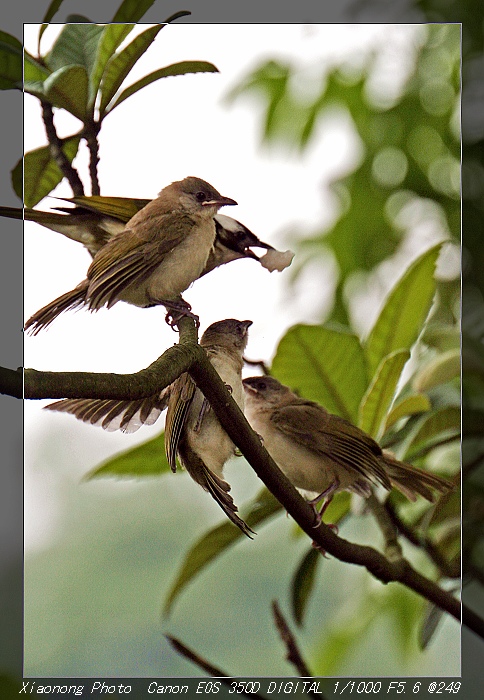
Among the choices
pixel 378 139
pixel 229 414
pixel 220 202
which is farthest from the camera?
pixel 378 139

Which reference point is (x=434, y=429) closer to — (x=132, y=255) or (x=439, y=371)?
(x=439, y=371)

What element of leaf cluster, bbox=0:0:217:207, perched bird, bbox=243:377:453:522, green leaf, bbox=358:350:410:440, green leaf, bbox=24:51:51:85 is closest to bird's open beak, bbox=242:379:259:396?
perched bird, bbox=243:377:453:522

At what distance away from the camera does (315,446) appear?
2.29ft

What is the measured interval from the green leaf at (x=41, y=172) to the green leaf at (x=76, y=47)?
0.06 meters

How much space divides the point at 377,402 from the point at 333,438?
5 cm

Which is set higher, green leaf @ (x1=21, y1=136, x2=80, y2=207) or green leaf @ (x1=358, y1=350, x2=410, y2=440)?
green leaf @ (x1=21, y1=136, x2=80, y2=207)

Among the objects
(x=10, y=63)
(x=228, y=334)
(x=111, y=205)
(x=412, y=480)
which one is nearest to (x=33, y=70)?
(x=10, y=63)

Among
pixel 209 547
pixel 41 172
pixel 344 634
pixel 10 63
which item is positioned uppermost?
pixel 10 63

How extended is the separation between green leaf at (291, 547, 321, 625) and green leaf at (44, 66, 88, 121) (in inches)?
17.3

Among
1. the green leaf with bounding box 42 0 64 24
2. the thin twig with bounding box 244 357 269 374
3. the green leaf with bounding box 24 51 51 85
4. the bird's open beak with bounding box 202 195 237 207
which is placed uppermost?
the green leaf with bounding box 42 0 64 24

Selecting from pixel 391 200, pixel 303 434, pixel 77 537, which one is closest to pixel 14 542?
pixel 77 537

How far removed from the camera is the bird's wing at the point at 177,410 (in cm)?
59

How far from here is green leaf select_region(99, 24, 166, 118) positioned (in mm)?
679

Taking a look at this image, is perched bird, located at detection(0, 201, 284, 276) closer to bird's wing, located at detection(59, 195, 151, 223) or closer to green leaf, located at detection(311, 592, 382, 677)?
bird's wing, located at detection(59, 195, 151, 223)
